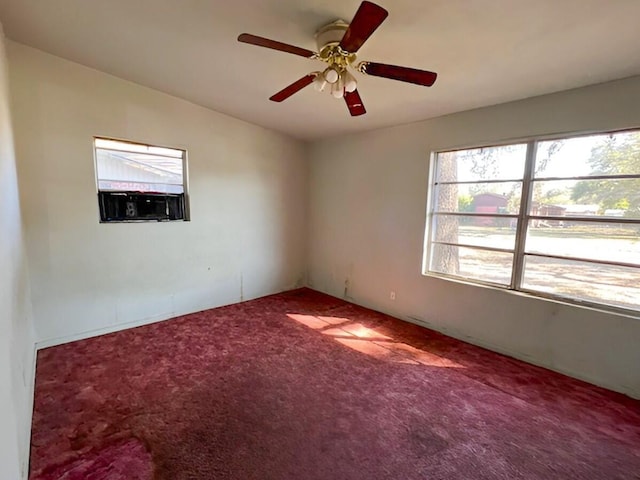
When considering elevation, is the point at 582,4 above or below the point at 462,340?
above

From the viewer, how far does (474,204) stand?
3.39 metres

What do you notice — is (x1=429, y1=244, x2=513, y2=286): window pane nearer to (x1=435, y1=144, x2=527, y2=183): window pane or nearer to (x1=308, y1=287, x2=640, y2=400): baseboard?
(x1=308, y1=287, x2=640, y2=400): baseboard

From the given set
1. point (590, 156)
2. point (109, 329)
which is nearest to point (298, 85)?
point (590, 156)

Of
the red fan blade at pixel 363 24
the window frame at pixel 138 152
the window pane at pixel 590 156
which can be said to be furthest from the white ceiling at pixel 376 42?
the window frame at pixel 138 152

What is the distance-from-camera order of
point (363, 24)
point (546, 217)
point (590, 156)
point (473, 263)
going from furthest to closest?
1. point (473, 263)
2. point (546, 217)
3. point (590, 156)
4. point (363, 24)

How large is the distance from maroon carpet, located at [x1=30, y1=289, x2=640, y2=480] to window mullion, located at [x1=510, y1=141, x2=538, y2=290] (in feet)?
2.85

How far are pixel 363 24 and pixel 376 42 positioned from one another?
2.51 feet

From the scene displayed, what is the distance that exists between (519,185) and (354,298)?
8.74ft

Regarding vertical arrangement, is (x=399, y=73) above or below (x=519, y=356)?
above

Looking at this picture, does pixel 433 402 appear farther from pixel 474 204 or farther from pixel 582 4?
pixel 582 4

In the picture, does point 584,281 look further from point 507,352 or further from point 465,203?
point 465,203

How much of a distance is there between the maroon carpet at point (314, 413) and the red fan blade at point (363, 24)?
2428 millimetres

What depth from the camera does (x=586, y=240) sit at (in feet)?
8.73

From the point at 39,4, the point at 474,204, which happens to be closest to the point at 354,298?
the point at 474,204
